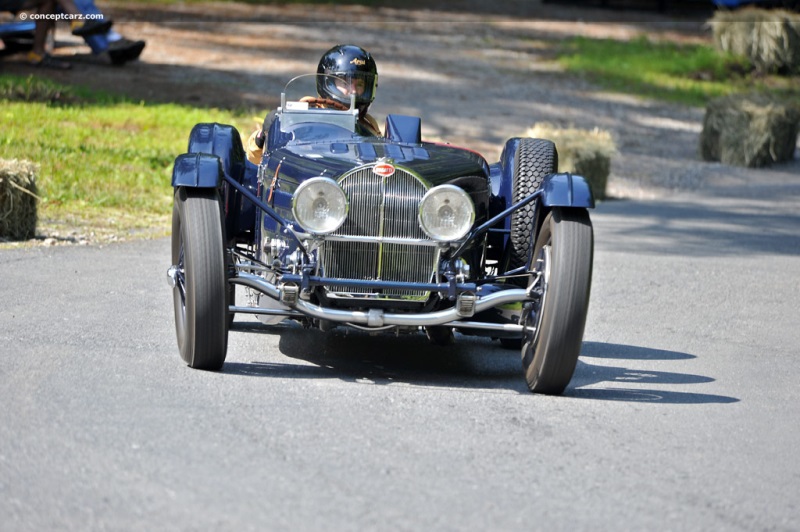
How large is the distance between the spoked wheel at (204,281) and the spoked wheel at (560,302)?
4.94 feet

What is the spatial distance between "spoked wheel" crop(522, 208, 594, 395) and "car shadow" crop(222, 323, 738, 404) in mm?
237

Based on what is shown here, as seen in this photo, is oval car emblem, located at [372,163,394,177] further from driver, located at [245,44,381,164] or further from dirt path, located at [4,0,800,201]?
dirt path, located at [4,0,800,201]

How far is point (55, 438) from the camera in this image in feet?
15.7

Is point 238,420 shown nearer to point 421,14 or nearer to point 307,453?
point 307,453

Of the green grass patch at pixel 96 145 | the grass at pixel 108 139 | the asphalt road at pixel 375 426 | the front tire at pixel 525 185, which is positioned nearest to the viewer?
the asphalt road at pixel 375 426

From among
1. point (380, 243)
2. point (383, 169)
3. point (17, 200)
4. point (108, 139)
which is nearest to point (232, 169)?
point (383, 169)

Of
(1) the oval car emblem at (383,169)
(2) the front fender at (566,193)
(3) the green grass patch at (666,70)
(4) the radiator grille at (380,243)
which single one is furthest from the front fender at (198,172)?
(3) the green grass patch at (666,70)

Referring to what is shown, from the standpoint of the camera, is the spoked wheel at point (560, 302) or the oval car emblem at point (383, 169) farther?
the oval car emblem at point (383, 169)

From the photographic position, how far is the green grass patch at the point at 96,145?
11.9 metres

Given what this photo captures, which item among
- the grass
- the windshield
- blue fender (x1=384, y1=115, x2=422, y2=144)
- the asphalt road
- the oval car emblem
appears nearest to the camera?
the asphalt road

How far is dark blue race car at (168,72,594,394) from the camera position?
5.88m

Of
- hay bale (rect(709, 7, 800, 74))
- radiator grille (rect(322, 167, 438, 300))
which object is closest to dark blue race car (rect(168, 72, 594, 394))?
radiator grille (rect(322, 167, 438, 300))

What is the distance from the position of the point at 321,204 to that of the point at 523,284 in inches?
58.2

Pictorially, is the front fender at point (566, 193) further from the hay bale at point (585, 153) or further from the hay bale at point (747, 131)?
the hay bale at point (747, 131)
